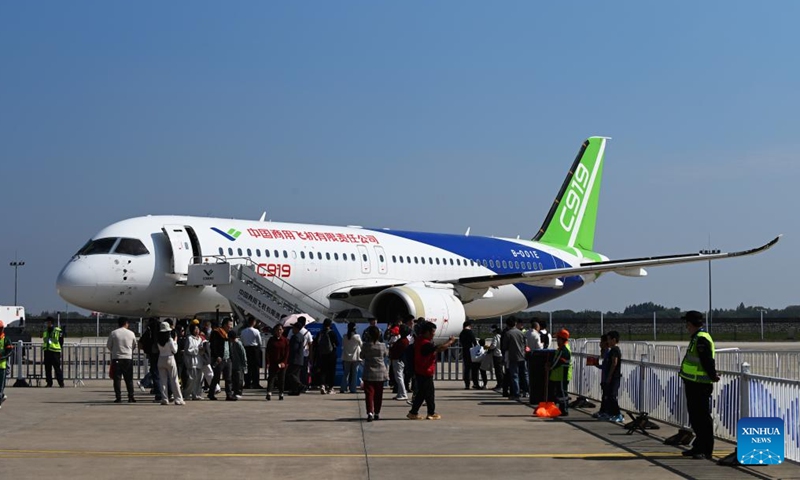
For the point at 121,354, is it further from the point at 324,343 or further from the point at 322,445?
the point at 322,445

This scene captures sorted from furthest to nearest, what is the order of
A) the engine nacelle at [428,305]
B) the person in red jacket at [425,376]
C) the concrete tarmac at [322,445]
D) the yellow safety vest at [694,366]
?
the engine nacelle at [428,305]
the person in red jacket at [425,376]
the yellow safety vest at [694,366]
the concrete tarmac at [322,445]

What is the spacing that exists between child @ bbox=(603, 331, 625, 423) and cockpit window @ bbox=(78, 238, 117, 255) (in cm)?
1543

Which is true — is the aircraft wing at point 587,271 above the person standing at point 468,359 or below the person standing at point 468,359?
above

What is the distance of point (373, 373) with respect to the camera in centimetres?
1725

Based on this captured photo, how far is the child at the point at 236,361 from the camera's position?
21766 millimetres

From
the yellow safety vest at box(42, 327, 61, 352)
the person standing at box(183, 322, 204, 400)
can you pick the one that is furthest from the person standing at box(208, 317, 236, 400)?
the yellow safety vest at box(42, 327, 61, 352)

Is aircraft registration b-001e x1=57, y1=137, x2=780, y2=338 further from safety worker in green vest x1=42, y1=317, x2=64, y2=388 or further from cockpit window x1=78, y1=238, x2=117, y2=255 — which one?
safety worker in green vest x1=42, y1=317, x2=64, y2=388

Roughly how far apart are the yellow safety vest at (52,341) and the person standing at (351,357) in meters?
6.25

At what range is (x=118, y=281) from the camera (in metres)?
28.6

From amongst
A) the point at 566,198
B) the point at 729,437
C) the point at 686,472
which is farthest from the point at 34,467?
the point at 566,198

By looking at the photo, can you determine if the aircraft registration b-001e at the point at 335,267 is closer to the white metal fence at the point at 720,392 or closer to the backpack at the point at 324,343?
the backpack at the point at 324,343

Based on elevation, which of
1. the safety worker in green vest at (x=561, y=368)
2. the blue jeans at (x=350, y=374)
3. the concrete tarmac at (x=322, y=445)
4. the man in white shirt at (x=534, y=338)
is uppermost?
the man in white shirt at (x=534, y=338)

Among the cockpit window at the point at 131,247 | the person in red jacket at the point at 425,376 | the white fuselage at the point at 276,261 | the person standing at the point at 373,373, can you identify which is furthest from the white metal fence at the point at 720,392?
the cockpit window at the point at 131,247

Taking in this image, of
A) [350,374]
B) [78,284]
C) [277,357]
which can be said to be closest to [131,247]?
[78,284]
